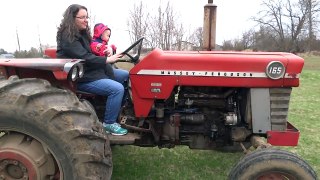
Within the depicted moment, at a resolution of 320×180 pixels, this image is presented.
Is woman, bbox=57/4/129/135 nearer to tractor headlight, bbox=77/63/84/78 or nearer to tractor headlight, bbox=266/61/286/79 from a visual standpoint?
tractor headlight, bbox=77/63/84/78

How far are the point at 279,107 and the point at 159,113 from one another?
46.4 inches

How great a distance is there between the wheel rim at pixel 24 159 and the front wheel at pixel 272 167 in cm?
154

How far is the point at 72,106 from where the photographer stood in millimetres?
2846

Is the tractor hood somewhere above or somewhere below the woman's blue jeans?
above

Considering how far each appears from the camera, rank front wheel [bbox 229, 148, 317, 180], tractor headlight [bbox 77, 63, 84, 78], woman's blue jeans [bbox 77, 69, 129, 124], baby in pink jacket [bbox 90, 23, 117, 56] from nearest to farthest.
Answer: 1. front wheel [bbox 229, 148, 317, 180]
2. tractor headlight [bbox 77, 63, 84, 78]
3. woman's blue jeans [bbox 77, 69, 129, 124]
4. baby in pink jacket [bbox 90, 23, 117, 56]

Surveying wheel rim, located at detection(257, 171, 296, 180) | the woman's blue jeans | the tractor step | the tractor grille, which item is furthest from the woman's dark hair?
wheel rim, located at detection(257, 171, 296, 180)

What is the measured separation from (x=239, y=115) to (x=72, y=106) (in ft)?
5.75

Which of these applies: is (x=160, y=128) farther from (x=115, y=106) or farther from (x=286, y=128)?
(x=286, y=128)

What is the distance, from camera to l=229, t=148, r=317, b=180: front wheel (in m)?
2.99

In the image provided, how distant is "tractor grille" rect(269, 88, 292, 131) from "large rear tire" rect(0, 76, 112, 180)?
5.42ft

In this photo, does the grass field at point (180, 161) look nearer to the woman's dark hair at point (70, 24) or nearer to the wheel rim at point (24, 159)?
the wheel rim at point (24, 159)

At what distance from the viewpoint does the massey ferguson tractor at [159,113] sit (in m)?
2.78

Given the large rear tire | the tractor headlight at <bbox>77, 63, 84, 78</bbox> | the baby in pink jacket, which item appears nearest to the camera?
the large rear tire

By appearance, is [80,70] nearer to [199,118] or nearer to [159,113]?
[159,113]
